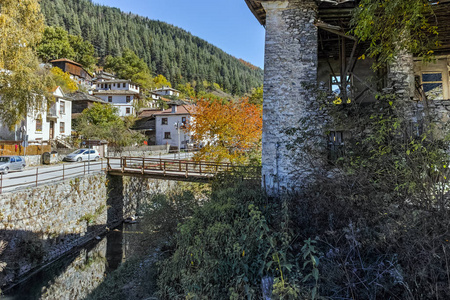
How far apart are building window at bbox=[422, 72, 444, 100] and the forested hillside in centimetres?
8355

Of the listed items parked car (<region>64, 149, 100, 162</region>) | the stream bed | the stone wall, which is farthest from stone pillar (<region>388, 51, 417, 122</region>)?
the stone wall

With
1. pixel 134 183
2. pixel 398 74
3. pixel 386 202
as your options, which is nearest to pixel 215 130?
pixel 134 183

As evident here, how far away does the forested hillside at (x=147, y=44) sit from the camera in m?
91.7

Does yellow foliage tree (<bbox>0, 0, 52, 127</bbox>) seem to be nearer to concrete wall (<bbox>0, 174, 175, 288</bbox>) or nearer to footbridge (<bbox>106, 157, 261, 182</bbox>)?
concrete wall (<bbox>0, 174, 175, 288</bbox>)

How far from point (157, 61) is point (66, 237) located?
98683 millimetres

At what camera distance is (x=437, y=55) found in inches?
411

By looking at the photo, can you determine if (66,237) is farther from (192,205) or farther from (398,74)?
(398,74)

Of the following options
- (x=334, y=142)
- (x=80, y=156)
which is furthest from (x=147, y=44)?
(x=334, y=142)

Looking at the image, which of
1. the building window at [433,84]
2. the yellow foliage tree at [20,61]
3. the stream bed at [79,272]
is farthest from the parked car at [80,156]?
the building window at [433,84]

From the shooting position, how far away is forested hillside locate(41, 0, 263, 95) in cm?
9169

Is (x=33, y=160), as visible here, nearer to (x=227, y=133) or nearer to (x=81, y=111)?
(x=227, y=133)

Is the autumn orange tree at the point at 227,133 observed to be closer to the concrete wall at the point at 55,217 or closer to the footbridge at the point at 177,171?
the footbridge at the point at 177,171

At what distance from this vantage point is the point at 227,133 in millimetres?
14406

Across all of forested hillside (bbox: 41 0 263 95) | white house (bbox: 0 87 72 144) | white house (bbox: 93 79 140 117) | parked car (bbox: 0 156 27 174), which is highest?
forested hillside (bbox: 41 0 263 95)
